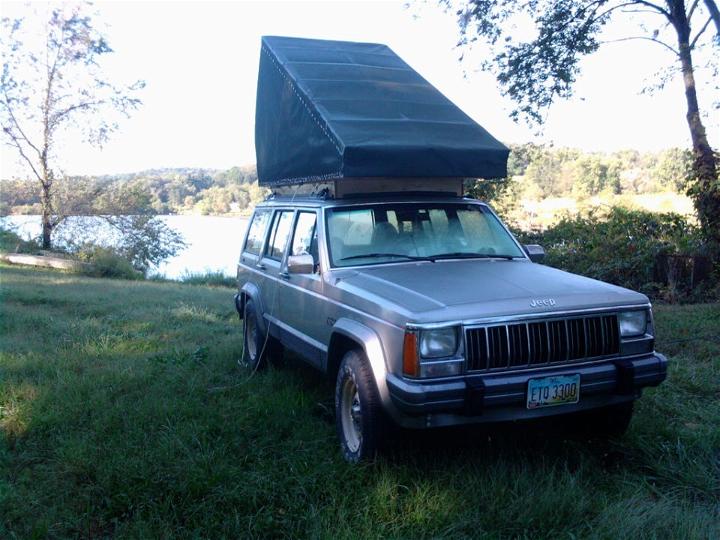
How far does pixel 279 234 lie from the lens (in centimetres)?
650

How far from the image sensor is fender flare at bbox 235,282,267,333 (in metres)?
6.63

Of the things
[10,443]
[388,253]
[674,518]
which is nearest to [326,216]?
[388,253]

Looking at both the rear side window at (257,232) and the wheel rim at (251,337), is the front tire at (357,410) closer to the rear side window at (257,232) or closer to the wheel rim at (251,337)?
the wheel rim at (251,337)

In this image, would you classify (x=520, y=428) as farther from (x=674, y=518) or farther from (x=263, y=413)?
(x=263, y=413)

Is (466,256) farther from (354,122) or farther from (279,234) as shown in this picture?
(279,234)

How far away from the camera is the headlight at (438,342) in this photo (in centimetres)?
380

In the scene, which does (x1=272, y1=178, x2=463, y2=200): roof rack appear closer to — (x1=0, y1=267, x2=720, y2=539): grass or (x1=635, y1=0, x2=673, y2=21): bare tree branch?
(x1=0, y1=267, x2=720, y2=539): grass

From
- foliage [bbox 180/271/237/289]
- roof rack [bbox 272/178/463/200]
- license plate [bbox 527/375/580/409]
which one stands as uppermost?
roof rack [bbox 272/178/463/200]

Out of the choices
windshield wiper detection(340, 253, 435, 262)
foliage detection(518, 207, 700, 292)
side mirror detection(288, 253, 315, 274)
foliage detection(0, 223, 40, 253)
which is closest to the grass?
side mirror detection(288, 253, 315, 274)

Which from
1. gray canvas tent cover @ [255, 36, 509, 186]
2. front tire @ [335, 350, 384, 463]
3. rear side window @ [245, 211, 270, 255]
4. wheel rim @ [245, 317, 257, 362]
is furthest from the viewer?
rear side window @ [245, 211, 270, 255]

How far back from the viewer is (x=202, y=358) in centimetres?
699

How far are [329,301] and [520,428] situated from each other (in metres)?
1.59

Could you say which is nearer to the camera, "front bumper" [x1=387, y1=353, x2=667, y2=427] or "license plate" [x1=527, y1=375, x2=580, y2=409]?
"front bumper" [x1=387, y1=353, x2=667, y2=427]

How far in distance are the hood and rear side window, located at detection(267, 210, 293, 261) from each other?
1.40m
